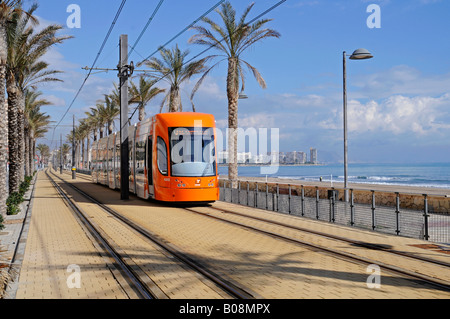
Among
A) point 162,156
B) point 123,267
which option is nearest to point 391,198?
point 162,156

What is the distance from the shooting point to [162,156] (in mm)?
17438

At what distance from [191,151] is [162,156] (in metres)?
1.16

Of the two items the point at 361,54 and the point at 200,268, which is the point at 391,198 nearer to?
the point at 361,54

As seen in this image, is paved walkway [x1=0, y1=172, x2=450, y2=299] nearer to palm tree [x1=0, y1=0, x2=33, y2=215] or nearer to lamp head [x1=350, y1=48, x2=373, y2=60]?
palm tree [x1=0, y1=0, x2=33, y2=215]

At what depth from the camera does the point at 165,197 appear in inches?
685

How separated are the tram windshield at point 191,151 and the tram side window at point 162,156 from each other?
30cm

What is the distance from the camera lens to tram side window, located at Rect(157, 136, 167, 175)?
1730 centimetres

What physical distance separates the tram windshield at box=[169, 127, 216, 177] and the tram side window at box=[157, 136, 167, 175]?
0.98ft

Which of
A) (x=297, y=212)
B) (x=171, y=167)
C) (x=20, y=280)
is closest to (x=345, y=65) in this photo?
(x=297, y=212)

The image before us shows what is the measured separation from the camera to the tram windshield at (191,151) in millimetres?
17188

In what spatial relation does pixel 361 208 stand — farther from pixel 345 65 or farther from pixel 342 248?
pixel 345 65

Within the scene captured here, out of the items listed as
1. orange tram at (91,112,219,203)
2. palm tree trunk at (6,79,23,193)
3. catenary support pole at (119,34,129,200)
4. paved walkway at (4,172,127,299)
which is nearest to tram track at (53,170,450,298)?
orange tram at (91,112,219,203)

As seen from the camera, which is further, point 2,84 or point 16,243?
point 2,84
